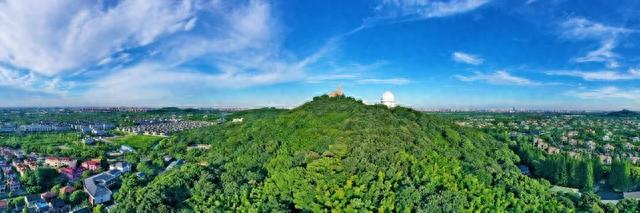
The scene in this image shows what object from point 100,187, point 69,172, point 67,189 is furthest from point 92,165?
point 100,187

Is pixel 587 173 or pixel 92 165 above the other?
pixel 587 173

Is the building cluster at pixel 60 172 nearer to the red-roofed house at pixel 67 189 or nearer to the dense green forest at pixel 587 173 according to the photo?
the red-roofed house at pixel 67 189

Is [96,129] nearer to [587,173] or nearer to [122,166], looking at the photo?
[122,166]

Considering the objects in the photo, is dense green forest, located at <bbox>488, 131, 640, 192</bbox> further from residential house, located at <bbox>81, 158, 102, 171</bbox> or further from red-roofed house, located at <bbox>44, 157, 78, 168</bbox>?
red-roofed house, located at <bbox>44, 157, 78, 168</bbox>

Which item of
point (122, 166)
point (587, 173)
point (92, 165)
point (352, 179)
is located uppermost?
point (352, 179)

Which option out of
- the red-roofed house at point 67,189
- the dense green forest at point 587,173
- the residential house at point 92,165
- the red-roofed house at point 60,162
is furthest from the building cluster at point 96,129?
the dense green forest at point 587,173

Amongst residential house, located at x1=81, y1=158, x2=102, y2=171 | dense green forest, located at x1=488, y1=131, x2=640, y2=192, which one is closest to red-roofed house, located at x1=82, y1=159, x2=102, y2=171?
residential house, located at x1=81, y1=158, x2=102, y2=171

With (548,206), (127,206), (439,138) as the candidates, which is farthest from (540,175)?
(127,206)

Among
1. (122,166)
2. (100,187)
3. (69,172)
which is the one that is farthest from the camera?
(122,166)
